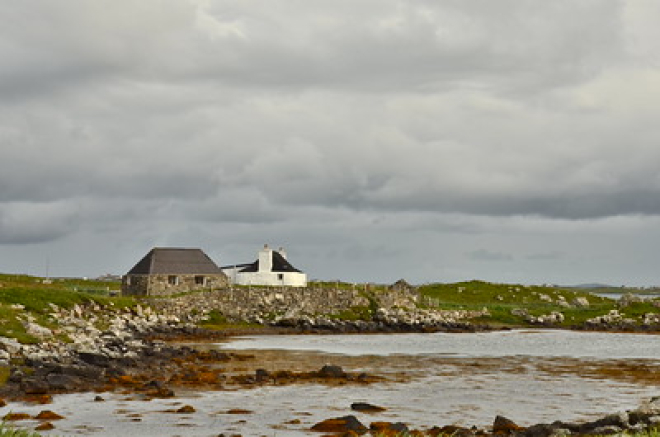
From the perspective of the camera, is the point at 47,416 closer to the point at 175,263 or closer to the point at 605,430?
the point at 605,430

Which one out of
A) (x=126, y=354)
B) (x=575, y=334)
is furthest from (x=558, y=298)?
(x=126, y=354)

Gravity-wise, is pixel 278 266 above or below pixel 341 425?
above

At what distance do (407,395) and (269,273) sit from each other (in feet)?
234

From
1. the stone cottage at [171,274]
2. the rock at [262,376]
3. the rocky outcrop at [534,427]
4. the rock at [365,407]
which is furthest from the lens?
the stone cottage at [171,274]

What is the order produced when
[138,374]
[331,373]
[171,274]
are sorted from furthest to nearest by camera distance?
[171,274], [331,373], [138,374]

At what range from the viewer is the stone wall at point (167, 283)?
94.5 metres

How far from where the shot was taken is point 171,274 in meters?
96.7

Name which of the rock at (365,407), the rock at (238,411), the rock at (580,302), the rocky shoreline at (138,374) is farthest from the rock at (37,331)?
the rock at (580,302)

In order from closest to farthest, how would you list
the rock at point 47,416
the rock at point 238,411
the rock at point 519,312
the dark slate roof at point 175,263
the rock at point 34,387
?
the rock at point 47,416 → the rock at point 238,411 → the rock at point 34,387 → the dark slate roof at point 175,263 → the rock at point 519,312

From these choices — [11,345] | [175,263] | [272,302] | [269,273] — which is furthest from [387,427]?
[269,273]

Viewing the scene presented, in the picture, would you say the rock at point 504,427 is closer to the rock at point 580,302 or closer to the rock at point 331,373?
the rock at point 331,373

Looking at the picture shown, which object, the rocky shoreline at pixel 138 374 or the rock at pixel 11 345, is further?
the rock at pixel 11 345

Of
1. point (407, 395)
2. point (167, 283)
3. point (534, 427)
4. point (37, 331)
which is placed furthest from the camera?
point (167, 283)

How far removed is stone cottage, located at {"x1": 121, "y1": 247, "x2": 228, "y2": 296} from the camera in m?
95.0
